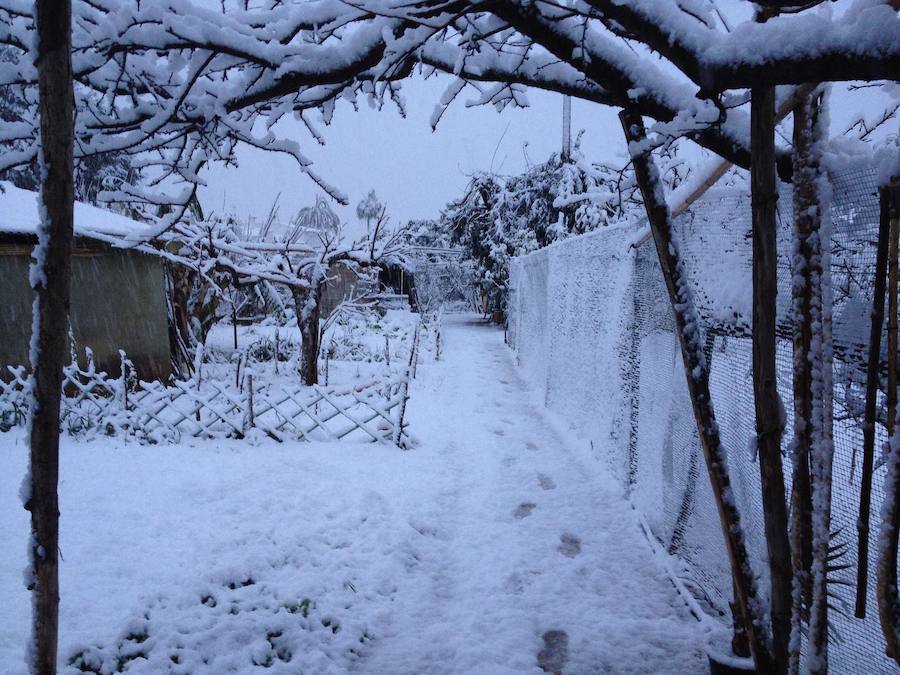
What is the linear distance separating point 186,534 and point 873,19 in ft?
14.2

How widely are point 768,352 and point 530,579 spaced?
88.3 inches

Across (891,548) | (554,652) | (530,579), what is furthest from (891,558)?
(530,579)

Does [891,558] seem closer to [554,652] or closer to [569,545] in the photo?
[554,652]

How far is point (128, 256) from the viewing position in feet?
28.6

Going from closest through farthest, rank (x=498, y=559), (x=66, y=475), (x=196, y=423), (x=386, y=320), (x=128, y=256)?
(x=498, y=559) < (x=66, y=475) < (x=196, y=423) < (x=128, y=256) < (x=386, y=320)

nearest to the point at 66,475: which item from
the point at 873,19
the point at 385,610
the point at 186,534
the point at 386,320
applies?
the point at 186,534

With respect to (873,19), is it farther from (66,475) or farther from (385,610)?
(66,475)

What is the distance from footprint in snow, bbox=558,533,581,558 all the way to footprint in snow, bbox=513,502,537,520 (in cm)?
42

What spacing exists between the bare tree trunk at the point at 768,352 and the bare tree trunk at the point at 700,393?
4.9 inches

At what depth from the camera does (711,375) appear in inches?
108

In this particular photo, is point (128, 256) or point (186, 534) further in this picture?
point (128, 256)

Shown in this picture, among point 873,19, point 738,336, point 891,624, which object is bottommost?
point 891,624

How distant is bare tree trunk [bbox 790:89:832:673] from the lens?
4.72ft

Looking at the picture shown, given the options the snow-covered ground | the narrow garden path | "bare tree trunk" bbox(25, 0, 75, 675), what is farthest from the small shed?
"bare tree trunk" bbox(25, 0, 75, 675)
